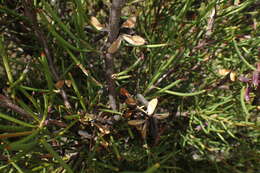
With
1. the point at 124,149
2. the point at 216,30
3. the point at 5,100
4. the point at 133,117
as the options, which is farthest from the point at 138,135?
the point at 5,100

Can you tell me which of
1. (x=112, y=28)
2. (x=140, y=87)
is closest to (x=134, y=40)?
(x=112, y=28)

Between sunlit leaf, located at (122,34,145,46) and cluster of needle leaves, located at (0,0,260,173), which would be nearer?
sunlit leaf, located at (122,34,145,46)

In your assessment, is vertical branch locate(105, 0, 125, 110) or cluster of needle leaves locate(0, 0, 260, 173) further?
cluster of needle leaves locate(0, 0, 260, 173)

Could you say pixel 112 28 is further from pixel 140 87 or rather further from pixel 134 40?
pixel 140 87

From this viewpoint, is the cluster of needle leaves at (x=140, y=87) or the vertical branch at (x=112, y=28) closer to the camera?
the vertical branch at (x=112, y=28)

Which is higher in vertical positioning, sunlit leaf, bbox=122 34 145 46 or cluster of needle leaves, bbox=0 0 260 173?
sunlit leaf, bbox=122 34 145 46

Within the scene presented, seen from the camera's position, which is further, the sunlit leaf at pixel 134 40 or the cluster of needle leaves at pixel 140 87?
the cluster of needle leaves at pixel 140 87

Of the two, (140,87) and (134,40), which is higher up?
(134,40)

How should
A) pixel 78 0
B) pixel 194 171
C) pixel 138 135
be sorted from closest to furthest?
1. pixel 78 0
2. pixel 138 135
3. pixel 194 171

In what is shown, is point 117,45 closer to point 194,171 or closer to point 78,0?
point 78,0

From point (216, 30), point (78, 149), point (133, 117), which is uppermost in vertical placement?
point (216, 30)

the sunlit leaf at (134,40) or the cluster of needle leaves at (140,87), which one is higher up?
the sunlit leaf at (134,40)
